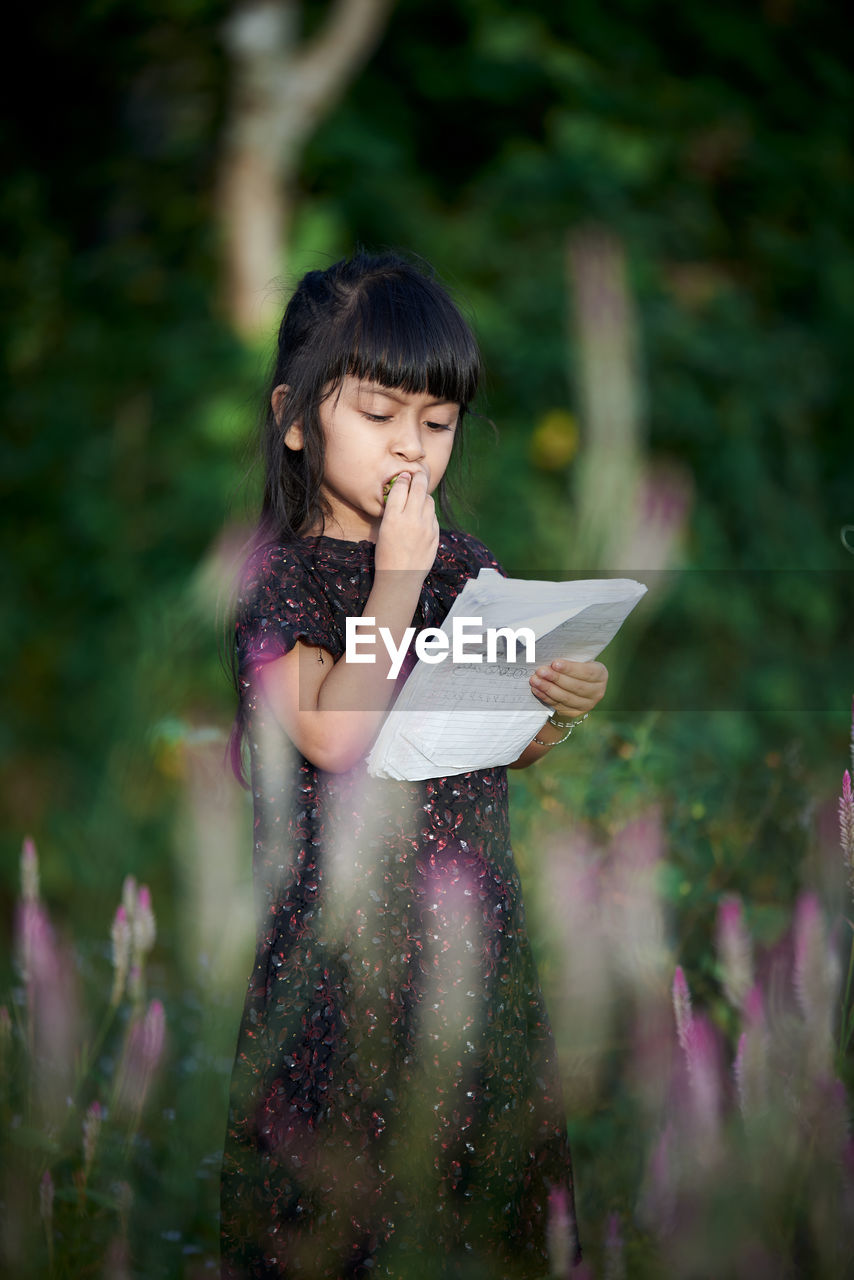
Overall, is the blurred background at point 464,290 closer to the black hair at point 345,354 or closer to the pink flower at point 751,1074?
the black hair at point 345,354

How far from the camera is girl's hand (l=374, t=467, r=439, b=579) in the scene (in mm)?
1516

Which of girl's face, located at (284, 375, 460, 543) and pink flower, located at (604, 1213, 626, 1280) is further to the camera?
girl's face, located at (284, 375, 460, 543)

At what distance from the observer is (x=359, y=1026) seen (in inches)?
61.9

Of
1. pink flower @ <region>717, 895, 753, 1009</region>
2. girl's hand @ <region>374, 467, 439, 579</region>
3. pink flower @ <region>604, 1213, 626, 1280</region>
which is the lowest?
pink flower @ <region>604, 1213, 626, 1280</region>

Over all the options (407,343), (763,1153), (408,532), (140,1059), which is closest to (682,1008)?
(763,1153)

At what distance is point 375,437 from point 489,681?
0.39m

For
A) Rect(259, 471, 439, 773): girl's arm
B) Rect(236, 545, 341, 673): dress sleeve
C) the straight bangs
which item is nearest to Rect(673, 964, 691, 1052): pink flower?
Rect(259, 471, 439, 773): girl's arm

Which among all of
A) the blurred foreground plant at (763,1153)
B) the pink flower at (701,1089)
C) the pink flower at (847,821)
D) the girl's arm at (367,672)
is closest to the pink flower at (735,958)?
the blurred foreground plant at (763,1153)

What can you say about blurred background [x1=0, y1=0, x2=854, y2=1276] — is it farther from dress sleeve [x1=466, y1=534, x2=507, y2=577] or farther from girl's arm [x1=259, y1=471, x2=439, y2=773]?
girl's arm [x1=259, y1=471, x2=439, y2=773]

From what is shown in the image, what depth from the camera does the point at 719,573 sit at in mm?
4988

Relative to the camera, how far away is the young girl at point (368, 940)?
5.16ft

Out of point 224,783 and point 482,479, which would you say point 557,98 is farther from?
point 224,783

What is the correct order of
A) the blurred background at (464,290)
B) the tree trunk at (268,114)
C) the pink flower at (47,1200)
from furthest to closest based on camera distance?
1. the tree trunk at (268,114)
2. the blurred background at (464,290)
3. the pink flower at (47,1200)

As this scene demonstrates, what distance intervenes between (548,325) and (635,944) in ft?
14.5
